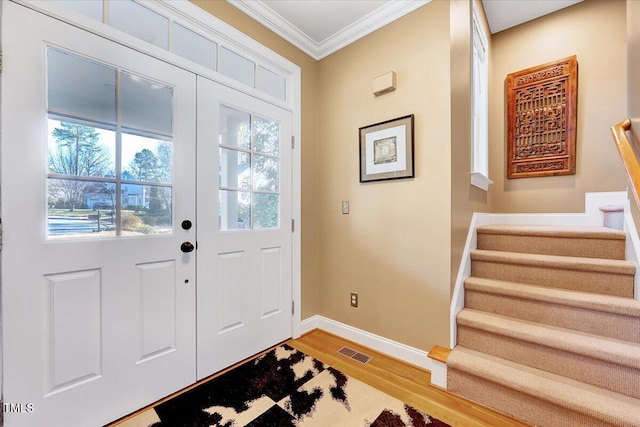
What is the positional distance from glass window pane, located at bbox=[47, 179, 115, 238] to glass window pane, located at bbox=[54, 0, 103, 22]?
0.86m

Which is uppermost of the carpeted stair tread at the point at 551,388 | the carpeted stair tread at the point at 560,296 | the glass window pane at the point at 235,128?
the glass window pane at the point at 235,128

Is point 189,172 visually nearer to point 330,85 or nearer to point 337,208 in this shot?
point 337,208

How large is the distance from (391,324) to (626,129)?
2010mm

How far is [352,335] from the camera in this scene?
239 cm

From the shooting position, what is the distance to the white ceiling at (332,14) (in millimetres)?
2080

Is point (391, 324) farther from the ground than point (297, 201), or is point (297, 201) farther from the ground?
point (297, 201)

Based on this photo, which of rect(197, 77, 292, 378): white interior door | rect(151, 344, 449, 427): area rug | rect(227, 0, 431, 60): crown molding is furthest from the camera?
rect(227, 0, 431, 60): crown molding

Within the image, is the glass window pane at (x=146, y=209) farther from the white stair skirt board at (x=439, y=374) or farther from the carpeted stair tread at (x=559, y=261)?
the carpeted stair tread at (x=559, y=261)

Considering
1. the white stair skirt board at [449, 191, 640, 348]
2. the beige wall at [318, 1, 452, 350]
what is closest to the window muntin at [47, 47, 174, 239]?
the beige wall at [318, 1, 452, 350]

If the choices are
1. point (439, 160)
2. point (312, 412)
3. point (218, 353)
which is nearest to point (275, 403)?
point (312, 412)

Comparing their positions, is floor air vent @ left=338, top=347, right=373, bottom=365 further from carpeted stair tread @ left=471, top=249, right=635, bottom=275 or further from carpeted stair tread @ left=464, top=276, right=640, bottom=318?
carpeted stair tread @ left=471, top=249, right=635, bottom=275

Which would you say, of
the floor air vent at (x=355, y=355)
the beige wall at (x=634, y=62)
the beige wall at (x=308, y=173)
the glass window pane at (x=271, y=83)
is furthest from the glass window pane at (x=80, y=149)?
the beige wall at (x=634, y=62)

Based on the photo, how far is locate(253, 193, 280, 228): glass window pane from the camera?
2.16 meters

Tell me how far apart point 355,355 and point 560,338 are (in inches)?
52.2
